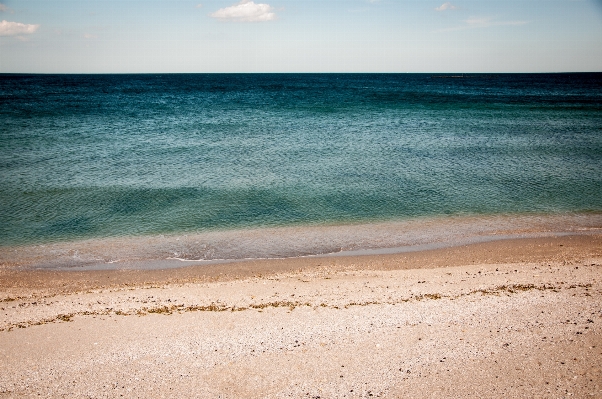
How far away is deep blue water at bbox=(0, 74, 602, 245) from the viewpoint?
59.6 ft

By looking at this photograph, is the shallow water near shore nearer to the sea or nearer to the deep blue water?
the sea

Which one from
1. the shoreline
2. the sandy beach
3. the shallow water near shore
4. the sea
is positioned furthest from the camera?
the sea

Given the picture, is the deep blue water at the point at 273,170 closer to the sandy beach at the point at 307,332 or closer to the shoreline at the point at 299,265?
the shoreline at the point at 299,265

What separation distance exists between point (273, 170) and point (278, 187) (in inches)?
147

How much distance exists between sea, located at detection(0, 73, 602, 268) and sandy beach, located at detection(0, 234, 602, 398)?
251cm

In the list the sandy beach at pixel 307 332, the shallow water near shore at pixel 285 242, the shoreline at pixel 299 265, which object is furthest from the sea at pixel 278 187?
the sandy beach at pixel 307 332

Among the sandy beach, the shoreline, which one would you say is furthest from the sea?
the sandy beach

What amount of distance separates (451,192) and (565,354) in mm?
13608

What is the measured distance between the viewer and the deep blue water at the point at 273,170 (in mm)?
18172

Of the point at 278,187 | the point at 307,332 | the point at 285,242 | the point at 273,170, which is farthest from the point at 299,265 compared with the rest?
the point at 273,170

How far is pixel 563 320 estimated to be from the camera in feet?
30.9

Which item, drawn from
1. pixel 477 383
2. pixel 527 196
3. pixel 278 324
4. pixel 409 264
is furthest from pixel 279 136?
pixel 477 383

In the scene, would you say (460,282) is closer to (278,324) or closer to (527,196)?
(278,324)

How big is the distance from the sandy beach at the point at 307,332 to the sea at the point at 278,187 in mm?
2512
